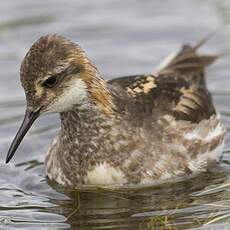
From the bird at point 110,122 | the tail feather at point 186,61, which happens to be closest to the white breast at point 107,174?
the bird at point 110,122

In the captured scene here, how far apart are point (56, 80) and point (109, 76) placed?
4.40 m

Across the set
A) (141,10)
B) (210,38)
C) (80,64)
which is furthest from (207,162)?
(141,10)

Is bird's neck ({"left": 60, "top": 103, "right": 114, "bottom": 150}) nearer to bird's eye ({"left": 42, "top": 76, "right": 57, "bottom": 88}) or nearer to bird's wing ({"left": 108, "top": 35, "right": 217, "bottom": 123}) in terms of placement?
bird's wing ({"left": 108, "top": 35, "right": 217, "bottom": 123})

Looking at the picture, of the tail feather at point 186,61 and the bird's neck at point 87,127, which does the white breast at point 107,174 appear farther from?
the tail feather at point 186,61

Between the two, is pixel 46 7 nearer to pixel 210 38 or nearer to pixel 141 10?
pixel 141 10

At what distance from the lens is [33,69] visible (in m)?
11.1

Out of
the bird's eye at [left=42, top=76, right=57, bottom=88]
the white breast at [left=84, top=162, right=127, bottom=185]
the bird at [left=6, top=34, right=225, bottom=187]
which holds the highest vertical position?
the bird's eye at [left=42, top=76, right=57, bottom=88]

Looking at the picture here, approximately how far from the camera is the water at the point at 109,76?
11422mm

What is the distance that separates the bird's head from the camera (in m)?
11.2

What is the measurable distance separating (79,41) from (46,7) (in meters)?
1.25

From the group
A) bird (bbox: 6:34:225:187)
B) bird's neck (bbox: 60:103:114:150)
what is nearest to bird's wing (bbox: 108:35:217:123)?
bird (bbox: 6:34:225:187)

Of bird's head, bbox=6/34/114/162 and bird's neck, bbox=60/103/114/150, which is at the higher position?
bird's head, bbox=6/34/114/162

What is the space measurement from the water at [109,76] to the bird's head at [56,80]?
0.99 metres

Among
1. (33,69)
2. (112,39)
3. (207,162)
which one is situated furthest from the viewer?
Answer: (112,39)
